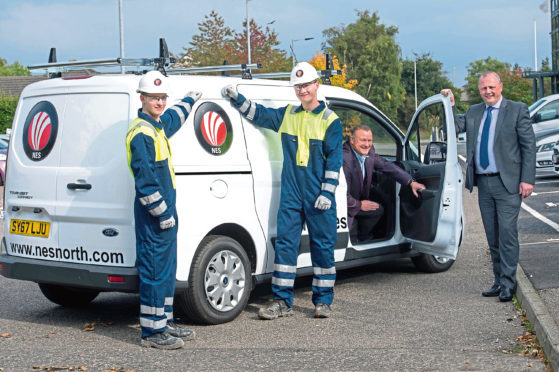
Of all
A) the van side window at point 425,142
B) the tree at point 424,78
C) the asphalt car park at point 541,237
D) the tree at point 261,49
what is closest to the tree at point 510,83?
the tree at point 424,78

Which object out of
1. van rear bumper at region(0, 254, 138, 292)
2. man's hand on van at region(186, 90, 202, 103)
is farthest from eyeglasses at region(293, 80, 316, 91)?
van rear bumper at region(0, 254, 138, 292)

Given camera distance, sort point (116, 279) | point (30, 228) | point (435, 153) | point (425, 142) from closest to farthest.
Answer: point (116, 279) → point (30, 228) → point (435, 153) → point (425, 142)

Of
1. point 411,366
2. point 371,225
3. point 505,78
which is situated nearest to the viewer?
point 411,366

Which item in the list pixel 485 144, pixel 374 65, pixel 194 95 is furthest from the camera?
pixel 374 65

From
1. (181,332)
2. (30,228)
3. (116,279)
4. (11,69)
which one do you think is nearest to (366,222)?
(181,332)

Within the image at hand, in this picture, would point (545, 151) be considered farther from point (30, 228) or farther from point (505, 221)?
point (30, 228)

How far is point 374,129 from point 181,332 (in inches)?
134

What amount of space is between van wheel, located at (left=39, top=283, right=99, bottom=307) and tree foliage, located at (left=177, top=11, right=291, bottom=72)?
29.6 metres

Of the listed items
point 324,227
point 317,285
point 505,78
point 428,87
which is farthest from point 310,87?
point 428,87

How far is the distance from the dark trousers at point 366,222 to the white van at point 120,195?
1.07m

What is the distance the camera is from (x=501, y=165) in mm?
7559

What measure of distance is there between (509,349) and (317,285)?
1.90 m

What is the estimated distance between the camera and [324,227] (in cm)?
725

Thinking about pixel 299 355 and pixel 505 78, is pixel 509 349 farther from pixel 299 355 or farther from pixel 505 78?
pixel 505 78
